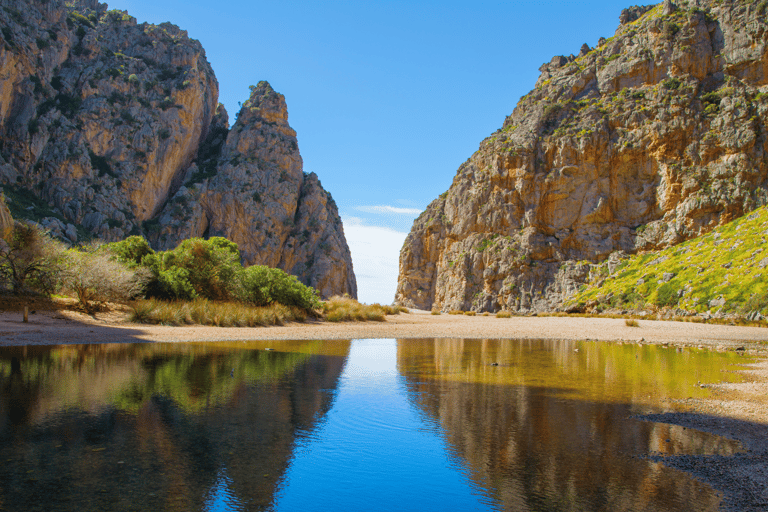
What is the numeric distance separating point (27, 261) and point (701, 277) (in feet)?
148

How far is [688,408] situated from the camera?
8711mm

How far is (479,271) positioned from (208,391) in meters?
63.1

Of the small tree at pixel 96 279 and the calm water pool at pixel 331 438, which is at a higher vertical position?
the small tree at pixel 96 279

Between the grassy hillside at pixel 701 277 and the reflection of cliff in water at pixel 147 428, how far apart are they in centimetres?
3209

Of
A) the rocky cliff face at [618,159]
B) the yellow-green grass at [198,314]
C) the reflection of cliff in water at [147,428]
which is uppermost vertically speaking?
the rocky cliff face at [618,159]

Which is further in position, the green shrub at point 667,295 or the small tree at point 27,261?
the green shrub at point 667,295

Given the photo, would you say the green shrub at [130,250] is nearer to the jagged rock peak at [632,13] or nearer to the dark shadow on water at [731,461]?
the dark shadow on water at [731,461]

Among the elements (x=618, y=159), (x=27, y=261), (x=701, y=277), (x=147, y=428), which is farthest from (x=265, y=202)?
(x=147, y=428)

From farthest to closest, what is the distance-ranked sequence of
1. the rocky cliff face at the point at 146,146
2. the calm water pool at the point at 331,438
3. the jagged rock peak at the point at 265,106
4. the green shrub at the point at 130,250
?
the jagged rock peak at the point at 265,106 → the rocky cliff face at the point at 146,146 → the green shrub at the point at 130,250 → the calm water pool at the point at 331,438

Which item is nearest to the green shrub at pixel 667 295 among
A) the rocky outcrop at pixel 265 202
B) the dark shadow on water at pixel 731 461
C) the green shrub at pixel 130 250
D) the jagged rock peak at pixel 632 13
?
the dark shadow on water at pixel 731 461

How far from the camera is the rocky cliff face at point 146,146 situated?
229ft

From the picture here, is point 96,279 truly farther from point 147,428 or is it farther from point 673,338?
point 673,338

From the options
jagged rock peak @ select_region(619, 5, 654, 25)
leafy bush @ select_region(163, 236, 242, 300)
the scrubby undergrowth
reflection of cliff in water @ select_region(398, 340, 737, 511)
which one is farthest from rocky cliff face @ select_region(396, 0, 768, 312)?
reflection of cliff in water @ select_region(398, 340, 737, 511)

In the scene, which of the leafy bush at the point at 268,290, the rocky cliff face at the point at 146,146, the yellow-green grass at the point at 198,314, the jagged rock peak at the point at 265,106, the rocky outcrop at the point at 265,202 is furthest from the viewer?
the jagged rock peak at the point at 265,106
